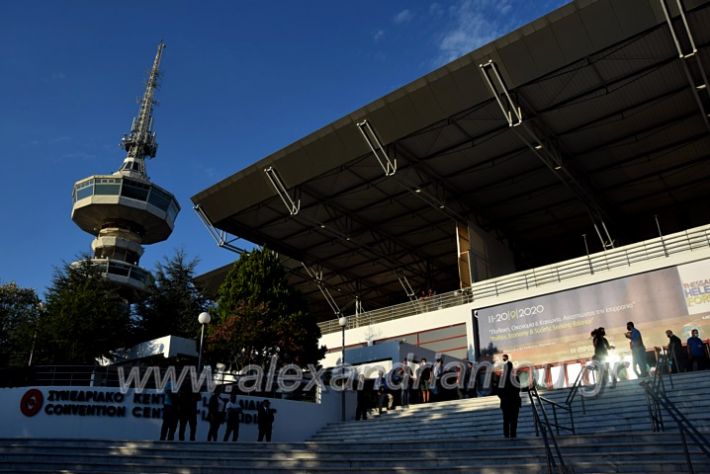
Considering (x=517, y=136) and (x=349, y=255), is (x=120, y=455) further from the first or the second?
(x=349, y=255)

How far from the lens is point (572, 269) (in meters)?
24.6

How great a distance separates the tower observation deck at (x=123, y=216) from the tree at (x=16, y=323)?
22.0m

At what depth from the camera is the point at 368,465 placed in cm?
948

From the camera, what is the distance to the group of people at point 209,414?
13273 mm

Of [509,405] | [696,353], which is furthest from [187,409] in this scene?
[696,353]

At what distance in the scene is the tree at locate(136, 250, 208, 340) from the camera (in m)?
26.3

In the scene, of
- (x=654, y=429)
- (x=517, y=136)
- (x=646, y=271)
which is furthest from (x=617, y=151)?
(x=654, y=429)

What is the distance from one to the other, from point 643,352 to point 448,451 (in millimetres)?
6288

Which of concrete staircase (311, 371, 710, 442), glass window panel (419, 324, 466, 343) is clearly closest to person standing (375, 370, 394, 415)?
concrete staircase (311, 371, 710, 442)

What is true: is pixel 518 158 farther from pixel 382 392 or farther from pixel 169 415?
pixel 169 415

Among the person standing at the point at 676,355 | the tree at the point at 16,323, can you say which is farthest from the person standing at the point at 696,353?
the tree at the point at 16,323

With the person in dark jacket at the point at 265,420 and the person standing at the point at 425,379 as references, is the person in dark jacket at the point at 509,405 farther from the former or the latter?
the person in dark jacket at the point at 265,420

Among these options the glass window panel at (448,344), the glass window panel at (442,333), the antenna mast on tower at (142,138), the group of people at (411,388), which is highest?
the antenna mast on tower at (142,138)

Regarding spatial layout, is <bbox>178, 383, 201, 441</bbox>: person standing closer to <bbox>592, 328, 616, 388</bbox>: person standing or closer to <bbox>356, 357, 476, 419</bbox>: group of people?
<bbox>356, 357, 476, 419</bbox>: group of people
